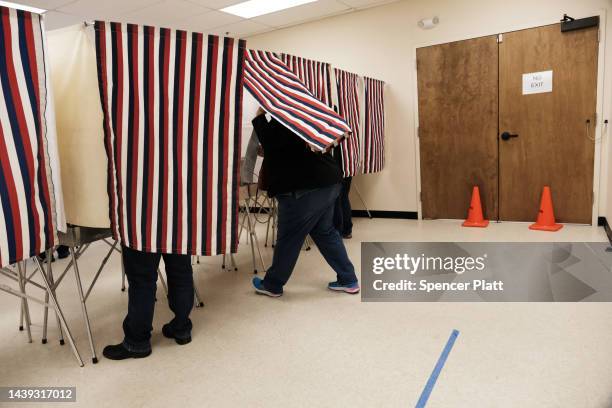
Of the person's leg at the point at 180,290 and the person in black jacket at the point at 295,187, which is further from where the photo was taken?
the person in black jacket at the point at 295,187

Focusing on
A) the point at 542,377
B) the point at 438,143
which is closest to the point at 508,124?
the point at 438,143

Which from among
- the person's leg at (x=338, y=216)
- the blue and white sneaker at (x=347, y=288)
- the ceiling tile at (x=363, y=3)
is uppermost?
the ceiling tile at (x=363, y=3)

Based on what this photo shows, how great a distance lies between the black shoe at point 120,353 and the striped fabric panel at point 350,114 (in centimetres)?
247

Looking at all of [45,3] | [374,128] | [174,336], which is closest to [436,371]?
[174,336]

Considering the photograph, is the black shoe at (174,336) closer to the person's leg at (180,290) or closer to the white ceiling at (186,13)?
the person's leg at (180,290)

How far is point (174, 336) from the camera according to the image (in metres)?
2.24

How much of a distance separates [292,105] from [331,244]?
0.91m

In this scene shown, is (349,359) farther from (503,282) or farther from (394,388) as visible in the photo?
(503,282)

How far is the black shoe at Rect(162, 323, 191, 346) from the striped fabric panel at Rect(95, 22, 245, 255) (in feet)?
1.79

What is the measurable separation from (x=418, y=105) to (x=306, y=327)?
11.3 ft

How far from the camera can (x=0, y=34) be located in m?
1.50

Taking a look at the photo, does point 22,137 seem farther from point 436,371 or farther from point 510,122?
point 510,122

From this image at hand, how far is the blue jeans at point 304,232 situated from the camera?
247 cm

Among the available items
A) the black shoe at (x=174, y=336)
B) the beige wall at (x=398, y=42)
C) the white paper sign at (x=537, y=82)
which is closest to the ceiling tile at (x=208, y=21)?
the beige wall at (x=398, y=42)
